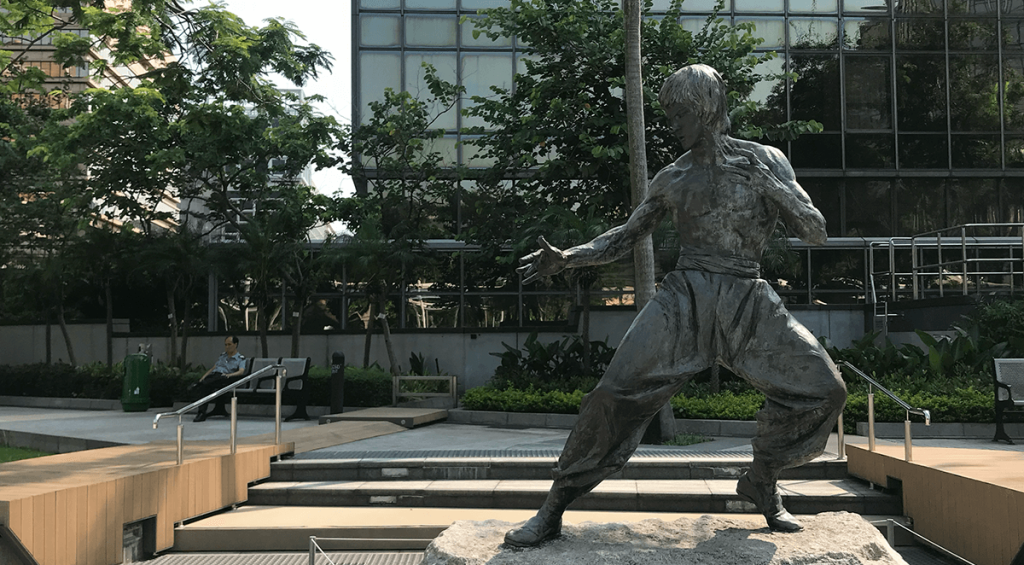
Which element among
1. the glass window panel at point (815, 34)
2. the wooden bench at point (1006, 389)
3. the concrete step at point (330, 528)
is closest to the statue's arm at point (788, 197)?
the concrete step at point (330, 528)

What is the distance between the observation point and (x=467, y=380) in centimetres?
1794

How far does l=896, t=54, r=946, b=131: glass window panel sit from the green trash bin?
699 inches

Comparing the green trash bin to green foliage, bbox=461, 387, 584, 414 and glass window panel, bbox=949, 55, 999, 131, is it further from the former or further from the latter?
glass window panel, bbox=949, 55, 999, 131

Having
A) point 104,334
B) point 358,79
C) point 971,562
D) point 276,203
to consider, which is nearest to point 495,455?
point 971,562

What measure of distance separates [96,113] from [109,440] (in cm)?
720

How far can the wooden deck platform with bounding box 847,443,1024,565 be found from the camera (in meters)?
5.10

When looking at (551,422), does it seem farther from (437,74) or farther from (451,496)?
(437,74)

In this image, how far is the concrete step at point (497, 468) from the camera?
8180mm

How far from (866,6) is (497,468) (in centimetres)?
1848

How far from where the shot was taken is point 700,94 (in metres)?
Result: 4.28

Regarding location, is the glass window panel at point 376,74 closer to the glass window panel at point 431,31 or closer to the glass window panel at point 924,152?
the glass window panel at point 431,31

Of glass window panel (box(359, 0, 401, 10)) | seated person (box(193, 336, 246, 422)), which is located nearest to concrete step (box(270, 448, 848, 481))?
seated person (box(193, 336, 246, 422))

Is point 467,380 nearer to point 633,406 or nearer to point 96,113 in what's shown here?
point 96,113

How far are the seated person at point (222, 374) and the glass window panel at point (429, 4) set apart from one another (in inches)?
419
